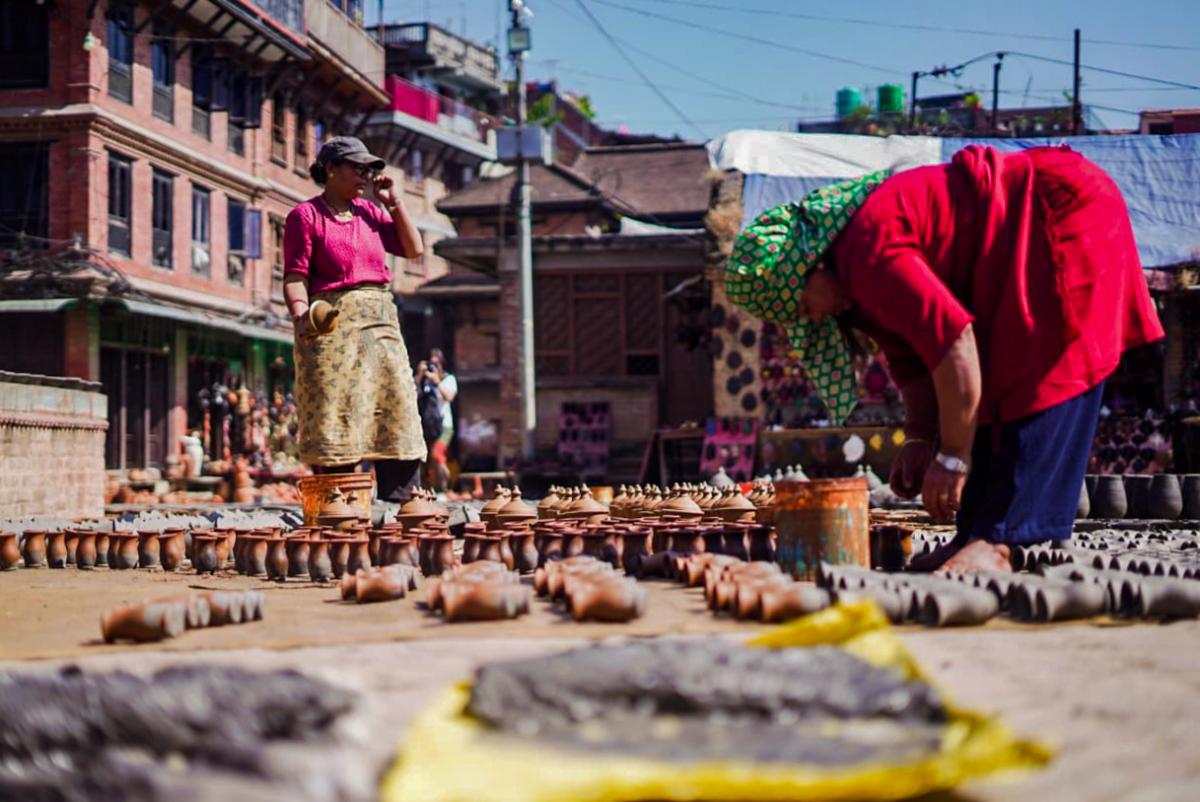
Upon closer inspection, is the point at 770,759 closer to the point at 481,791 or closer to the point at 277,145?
the point at 481,791

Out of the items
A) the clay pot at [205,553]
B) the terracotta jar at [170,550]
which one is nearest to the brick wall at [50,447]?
the terracotta jar at [170,550]

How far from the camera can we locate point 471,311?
32.3 metres

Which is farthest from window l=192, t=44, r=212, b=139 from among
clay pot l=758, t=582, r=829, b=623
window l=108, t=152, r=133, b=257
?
clay pot l=758, t=582, r=829, b=623

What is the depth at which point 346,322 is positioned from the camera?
6867 millimetres

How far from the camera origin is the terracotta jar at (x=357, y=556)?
5434mm

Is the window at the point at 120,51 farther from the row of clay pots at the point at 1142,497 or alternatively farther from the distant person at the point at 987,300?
the distant person at the point at 987,300

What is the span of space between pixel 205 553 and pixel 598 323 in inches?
618

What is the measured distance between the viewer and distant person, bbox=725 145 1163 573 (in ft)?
13.4

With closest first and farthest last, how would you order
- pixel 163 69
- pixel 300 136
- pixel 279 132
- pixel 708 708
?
pixel 708 708, pixel 163 69, pixel 279 132, pixel 300 136

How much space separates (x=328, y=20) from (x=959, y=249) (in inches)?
1176

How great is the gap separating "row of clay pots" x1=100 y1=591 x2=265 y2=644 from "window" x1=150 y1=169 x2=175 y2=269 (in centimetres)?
2140

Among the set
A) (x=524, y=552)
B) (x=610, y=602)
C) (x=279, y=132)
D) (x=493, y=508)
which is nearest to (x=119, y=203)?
(x=279, y=132)

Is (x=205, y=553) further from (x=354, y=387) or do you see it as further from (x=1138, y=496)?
(x=1138, y=496)

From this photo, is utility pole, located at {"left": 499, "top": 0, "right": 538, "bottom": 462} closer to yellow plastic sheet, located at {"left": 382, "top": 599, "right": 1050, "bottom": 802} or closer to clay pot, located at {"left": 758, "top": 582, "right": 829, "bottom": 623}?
clay pot, located at {"left": 758, "top": 582, "right": 829, "bottom": 623}
